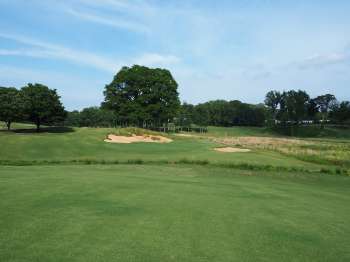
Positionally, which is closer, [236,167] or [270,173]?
[270,173]

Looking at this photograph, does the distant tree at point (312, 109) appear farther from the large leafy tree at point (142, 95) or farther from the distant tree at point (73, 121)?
the large leafy tree at point (142, 95)

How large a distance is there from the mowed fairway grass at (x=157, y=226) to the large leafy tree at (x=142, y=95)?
7194 centimetres

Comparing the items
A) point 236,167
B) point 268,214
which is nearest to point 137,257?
point 268,214

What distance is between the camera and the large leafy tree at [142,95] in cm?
8531

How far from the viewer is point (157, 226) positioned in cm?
845

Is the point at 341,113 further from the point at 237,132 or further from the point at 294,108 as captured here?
the point at 237,132

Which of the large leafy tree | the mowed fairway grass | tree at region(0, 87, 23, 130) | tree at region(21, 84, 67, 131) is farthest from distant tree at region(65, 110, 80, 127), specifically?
the mowed fairway grass

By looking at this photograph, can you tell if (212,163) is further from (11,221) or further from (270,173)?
(11,221)

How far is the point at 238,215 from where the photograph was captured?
33.0ft

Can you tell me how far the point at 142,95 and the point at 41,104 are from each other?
1087 inches

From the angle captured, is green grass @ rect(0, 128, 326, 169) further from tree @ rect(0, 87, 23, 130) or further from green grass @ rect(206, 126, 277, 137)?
green grass @ rect(206, 126, 277, 137)

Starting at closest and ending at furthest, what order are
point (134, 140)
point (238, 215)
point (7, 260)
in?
point (7, 260) → point (238, 215) → point (134, 140)

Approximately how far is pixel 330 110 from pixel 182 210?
169342 millimetres

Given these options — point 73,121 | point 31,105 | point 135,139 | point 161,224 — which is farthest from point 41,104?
point 73,121
